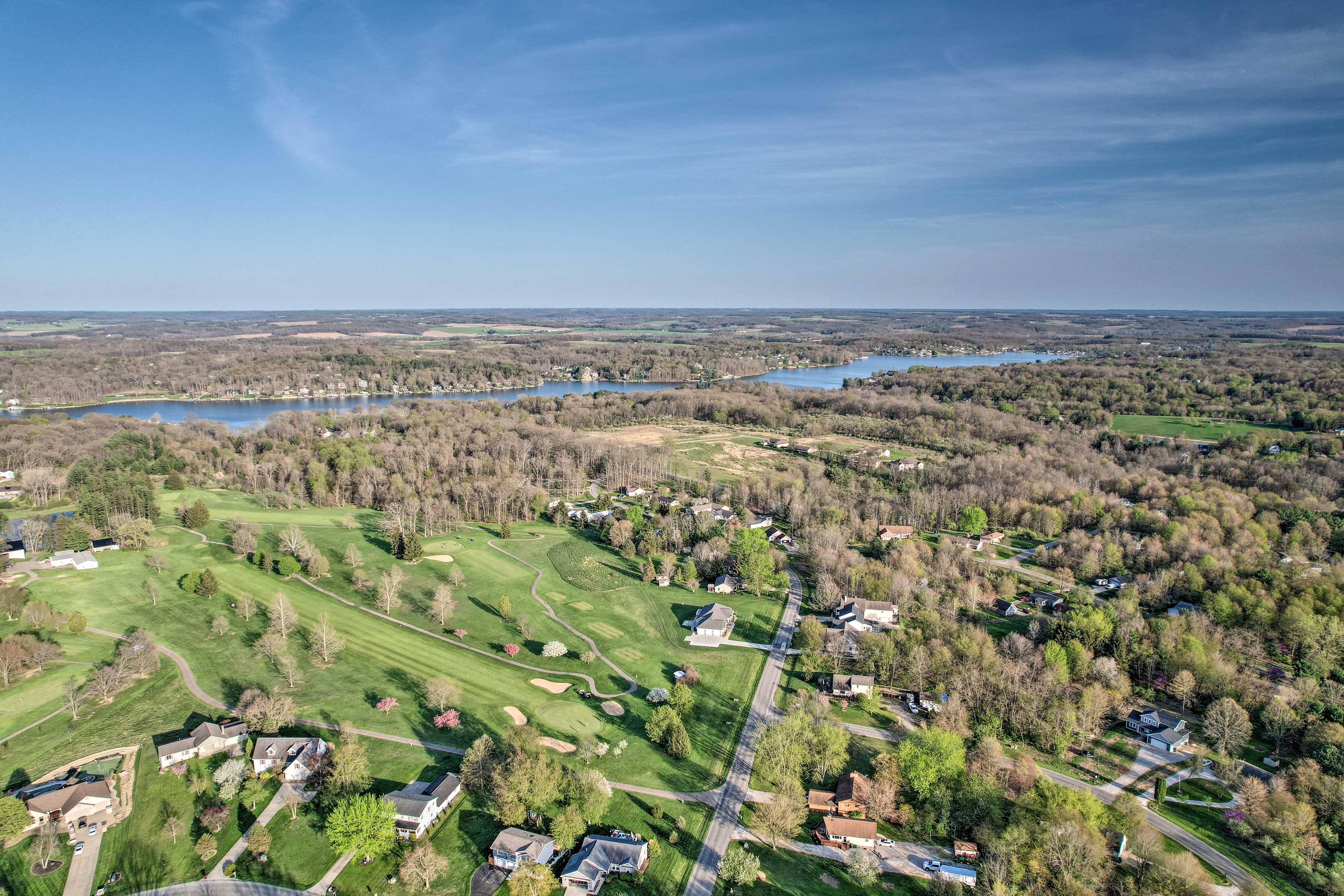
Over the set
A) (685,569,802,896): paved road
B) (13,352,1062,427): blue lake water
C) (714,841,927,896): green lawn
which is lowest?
(714,841,927,896): green lawn

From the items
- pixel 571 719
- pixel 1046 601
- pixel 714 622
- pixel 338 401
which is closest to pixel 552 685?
pixel 571 719

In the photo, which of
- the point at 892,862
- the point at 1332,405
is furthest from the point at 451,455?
the point at 1332,405

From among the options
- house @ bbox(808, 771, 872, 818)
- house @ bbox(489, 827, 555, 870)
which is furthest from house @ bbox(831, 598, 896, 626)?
house @ bbox(489, 827, 555, 870)

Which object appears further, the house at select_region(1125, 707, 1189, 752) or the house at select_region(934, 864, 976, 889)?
the house at select_region(1125, 707, 1189, 752)

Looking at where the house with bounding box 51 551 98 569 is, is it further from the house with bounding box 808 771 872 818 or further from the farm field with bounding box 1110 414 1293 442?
the farm field with bounding box 1110 414 1293 442

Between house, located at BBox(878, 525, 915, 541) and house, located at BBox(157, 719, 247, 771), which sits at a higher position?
house, located at BBox(878, 525, 915, 541)

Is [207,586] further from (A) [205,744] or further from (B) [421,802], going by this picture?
(B) [421,802]

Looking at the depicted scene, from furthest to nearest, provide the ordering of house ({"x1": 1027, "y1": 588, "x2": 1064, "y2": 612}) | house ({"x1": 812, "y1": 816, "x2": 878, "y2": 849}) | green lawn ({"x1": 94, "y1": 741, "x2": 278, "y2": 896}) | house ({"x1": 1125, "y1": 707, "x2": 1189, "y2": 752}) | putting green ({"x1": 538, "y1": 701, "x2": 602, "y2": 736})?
1. house ({"x1": 1027, "y1": 588, "x2": 1064, "y2": 612})
2. putting green ({"x1": 538, "y1": 701, "x2": 602, "y2": 736})
3. house ({"x1": 1125, "y1": 707, "x2": 1189, "y2": 752})
4. house ({"x1": 812, "y1": 816, "x2": 878, "y2": 849})
5. green lawn ({"x1": 94, "y1": 741, "x2": 278, "y2": 896})

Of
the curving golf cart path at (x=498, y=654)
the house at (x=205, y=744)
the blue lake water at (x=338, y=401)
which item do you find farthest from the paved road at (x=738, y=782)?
the blue lake water at (x=338, y=401)
